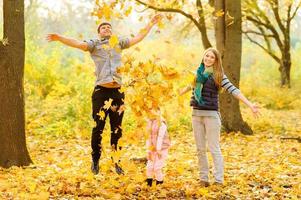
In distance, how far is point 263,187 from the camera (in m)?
6.21

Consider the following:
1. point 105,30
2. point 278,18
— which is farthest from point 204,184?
point 278,18

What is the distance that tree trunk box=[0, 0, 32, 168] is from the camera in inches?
268

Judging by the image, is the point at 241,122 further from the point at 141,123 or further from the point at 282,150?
the point at 141,123

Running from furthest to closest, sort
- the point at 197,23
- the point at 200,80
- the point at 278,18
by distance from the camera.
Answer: the point at 278,18, the point at 197,23, the point at 200,80

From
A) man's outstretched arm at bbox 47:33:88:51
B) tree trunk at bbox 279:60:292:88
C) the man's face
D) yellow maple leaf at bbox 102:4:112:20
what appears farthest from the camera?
tree trunk at bbox 279:60:292:88

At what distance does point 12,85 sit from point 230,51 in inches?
222

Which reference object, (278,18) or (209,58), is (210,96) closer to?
(209,58)

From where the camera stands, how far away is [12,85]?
22.8ft

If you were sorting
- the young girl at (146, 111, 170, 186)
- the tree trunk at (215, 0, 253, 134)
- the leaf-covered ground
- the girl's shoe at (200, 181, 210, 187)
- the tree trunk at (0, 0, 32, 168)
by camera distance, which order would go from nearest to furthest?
1. the leaf-covered ground
2. the young girl at (146, 111, 170, 186)
3. the girl's shoe at (200, 181, 210, 187)
4. the tree trunk at (0, 0, 32, 168)
5. the tree trunk at (215, 0, 253, 134)

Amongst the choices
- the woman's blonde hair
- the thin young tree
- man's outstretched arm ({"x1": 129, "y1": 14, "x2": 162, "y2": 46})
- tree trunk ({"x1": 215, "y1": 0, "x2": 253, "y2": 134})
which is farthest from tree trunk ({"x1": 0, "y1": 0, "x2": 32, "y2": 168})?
the thin young tree

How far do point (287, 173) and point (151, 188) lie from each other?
2.24m

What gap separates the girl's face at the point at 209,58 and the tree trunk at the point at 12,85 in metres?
2.63

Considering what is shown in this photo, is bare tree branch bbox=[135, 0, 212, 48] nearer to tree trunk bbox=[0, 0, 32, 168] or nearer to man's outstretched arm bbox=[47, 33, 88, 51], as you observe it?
tree trunk bbox=[0, 0, 32, 168]

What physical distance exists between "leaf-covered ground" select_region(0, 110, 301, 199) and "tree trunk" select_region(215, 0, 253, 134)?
2.90 ft
